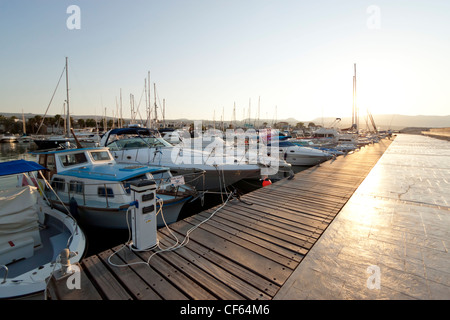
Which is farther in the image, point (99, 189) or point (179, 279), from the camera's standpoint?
point (99, 189)

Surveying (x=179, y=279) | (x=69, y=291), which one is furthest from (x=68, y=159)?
(x=179, y=279)

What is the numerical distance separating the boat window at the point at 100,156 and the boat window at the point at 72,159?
348mm

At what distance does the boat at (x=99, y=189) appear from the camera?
688cm

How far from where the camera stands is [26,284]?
388 centimetres

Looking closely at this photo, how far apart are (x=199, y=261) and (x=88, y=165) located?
7272 millimetres

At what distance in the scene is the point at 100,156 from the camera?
9.38 metres

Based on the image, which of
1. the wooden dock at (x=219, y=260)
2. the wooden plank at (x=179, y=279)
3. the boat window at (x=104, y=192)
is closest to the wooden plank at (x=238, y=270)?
the wooden dock at (x=219, y=260)

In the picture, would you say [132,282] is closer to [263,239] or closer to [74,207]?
[263,239]

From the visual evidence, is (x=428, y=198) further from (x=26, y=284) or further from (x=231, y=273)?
(x=26, y=284)

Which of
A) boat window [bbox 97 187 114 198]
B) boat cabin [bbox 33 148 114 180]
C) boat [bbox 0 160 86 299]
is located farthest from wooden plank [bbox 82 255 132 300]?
boat cabin [bbox 33 148 114 180]

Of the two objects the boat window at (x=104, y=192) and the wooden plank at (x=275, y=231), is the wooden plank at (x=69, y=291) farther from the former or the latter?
the boat window at (x=104, y=192)

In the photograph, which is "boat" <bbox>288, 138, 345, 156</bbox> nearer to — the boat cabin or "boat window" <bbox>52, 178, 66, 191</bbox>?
the boat cabin

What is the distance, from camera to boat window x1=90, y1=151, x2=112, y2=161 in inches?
363

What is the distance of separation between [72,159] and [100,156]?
3.23 ft
